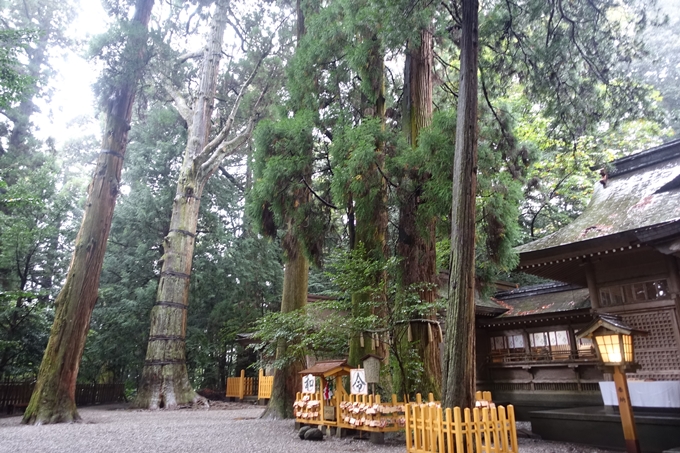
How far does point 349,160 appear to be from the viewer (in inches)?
274

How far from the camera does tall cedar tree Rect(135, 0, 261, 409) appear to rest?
12836mm

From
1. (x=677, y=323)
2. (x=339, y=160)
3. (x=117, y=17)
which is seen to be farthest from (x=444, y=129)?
(x=117, y=17)

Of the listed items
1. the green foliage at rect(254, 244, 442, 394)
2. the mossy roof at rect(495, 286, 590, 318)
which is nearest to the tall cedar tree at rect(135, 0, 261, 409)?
the green foliage at rect(254, 244, 442, 394)

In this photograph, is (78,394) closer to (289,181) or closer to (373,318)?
(289,181)

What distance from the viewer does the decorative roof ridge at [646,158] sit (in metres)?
9.23

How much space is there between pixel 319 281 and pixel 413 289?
1508 centimetres

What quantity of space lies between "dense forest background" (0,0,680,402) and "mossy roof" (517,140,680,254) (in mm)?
1190

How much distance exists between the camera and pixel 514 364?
12062 mm

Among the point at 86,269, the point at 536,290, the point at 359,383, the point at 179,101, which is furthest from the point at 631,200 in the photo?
the point at 179,101

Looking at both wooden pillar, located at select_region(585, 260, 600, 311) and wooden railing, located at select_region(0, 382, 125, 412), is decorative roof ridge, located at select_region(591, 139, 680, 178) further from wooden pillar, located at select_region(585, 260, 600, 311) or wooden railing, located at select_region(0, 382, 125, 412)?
wooden railing, located at select_region(0, 382, 125, 412)

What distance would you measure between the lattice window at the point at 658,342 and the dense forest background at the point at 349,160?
2629 millimetres

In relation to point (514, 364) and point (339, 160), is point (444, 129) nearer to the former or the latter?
point (339, 160)

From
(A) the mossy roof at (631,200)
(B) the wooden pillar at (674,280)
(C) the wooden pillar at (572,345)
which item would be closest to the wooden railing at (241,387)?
(C) the wooden pillar at (572,345)

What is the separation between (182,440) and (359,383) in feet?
9.54
